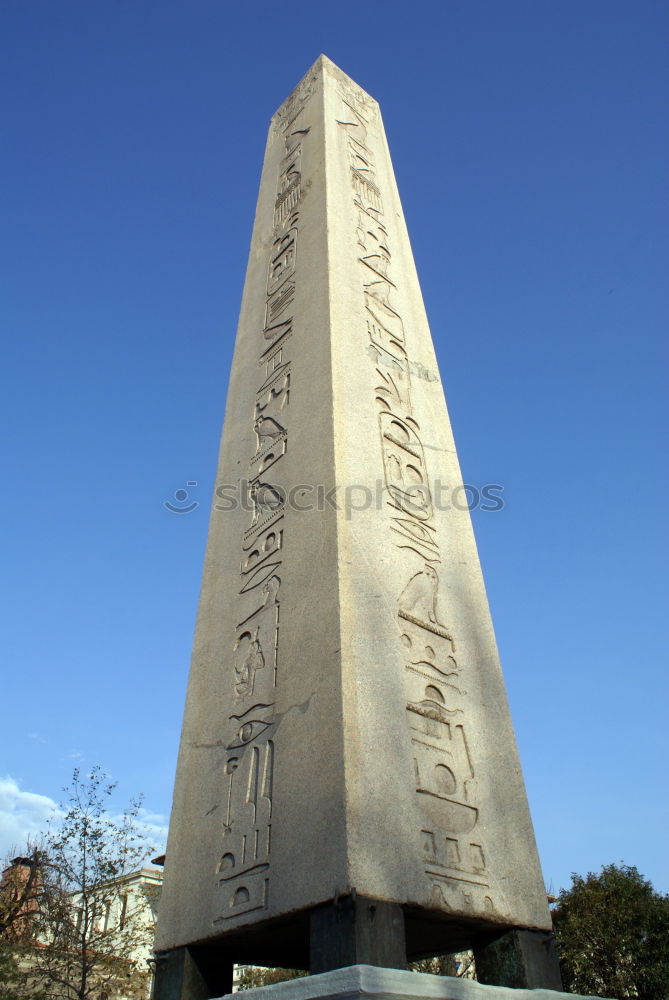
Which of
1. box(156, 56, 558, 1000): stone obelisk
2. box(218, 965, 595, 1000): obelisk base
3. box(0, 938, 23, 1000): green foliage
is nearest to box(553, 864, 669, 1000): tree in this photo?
box(0, 938, 23, 1000): green foliage

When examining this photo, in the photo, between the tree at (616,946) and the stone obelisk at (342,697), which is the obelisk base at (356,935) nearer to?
the stone obelisk at (342,697)

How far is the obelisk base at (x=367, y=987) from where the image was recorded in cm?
231

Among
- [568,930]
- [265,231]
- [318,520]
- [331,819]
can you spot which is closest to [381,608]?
[318,520]

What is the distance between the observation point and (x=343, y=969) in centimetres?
235

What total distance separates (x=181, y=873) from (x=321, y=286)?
3805 millimetres

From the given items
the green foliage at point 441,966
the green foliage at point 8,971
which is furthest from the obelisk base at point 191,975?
the green foliage at point 8,971

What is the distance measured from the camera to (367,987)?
7.56 ft

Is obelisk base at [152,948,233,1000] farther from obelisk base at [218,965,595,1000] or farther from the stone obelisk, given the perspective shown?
obelisk base at [218,965,595,1000]

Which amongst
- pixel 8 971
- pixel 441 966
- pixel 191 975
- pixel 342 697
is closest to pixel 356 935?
pixel 342 697

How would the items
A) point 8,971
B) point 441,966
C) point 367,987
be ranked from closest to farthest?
point 367,987 < point 441,966 < point 8,971

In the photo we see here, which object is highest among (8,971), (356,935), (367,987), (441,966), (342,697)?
(8,971)

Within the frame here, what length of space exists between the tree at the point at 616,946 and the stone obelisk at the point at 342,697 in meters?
12.5

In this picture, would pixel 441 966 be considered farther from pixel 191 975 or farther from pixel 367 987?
pixel 367 987

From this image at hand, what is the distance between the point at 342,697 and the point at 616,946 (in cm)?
1461
